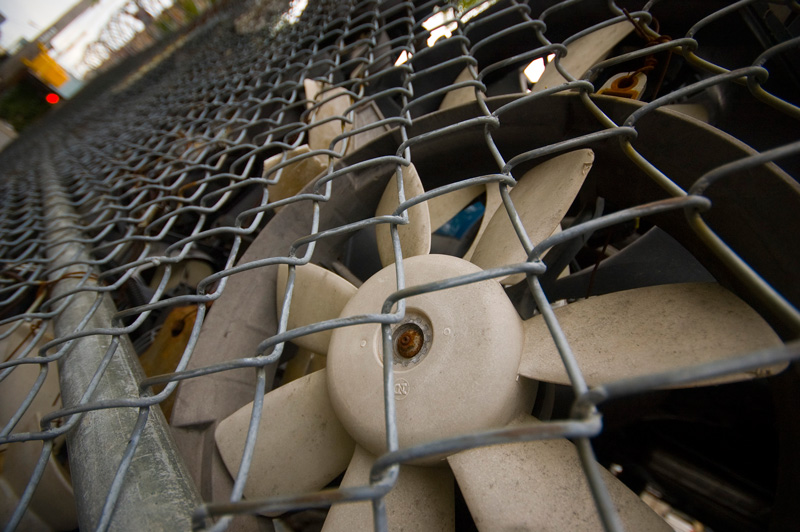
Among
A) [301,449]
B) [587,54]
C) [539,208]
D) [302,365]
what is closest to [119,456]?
[301,449]

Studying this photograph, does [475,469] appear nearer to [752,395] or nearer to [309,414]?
[309,414]

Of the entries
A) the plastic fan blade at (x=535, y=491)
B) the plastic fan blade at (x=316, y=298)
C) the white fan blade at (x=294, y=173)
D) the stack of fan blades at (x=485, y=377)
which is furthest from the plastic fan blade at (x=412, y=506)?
the white fan blade at (x=294, y=173)

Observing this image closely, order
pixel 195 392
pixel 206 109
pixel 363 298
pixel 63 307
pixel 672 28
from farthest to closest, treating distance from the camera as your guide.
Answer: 1. pixel 206 109
2. pixel 672 28
3. pixel 63 307
4. pixel 195 392
5. pixel 363 298

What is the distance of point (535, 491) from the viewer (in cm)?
72

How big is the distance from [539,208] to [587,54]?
2.37ft

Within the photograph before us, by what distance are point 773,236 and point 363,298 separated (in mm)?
803

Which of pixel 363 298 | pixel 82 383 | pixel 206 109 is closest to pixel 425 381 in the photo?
pixel 363 298

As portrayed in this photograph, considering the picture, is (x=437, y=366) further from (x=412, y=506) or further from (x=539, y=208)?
(x=539, y=208)

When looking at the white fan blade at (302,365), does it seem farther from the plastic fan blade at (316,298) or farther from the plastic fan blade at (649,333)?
the plastic fan blade at (649,333)

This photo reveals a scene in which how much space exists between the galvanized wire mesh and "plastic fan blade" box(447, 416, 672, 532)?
0.28m

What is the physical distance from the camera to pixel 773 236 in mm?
751

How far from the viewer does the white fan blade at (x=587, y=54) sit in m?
1.31

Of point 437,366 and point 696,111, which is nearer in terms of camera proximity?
point 437,366

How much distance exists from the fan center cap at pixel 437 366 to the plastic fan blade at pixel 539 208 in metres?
0.13
